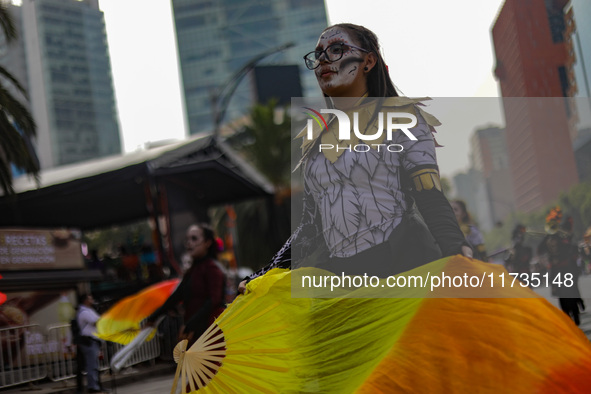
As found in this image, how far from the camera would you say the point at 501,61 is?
3488 mm

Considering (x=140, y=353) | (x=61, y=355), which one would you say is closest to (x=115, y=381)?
(x=140, y=353)

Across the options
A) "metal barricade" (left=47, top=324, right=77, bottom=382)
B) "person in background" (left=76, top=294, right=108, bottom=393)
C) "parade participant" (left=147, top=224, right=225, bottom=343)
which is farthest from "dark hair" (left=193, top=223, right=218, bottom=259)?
"metal barricade" (left=47, top=324, right=77, bottom=382)

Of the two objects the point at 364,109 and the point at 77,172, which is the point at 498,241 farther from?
the point at 77,172

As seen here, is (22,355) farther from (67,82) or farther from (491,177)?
(67,82)

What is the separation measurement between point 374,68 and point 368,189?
560mm

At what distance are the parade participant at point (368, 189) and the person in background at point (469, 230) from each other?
0.07m

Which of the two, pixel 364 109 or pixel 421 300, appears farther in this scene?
pixel 364 109

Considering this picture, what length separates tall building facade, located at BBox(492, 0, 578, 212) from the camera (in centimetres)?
307

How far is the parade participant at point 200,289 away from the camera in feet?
20.5

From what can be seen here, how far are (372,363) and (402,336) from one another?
138mm

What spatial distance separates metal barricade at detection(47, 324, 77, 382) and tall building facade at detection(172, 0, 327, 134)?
129 metres

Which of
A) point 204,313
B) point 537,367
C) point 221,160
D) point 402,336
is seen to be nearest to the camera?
point 537,367

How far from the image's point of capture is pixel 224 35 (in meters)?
148

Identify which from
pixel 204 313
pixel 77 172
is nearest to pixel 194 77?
pixel 77 172
